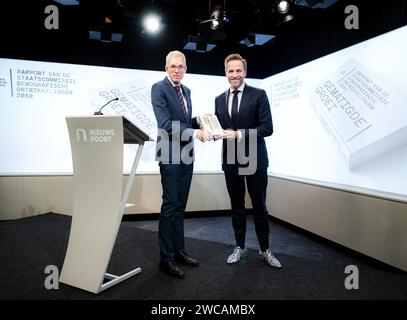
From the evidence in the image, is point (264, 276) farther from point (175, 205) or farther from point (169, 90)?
point (169, 90)

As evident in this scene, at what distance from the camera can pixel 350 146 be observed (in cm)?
352

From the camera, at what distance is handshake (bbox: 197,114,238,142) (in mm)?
2691

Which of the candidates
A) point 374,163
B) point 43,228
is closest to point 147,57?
point 43,228

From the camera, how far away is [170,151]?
105 inches

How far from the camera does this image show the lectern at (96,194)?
227 cm

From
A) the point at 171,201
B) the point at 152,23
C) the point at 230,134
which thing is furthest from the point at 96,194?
the point at 152,23

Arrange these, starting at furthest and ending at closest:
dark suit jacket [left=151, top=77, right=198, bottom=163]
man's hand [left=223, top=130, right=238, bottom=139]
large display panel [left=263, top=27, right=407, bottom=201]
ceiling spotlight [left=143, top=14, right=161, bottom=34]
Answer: ceiling spotlight [left=143, top=14, right=161, bottom=34]
large display panel [left=263, top=27, right=407, bottom=201]
man's hand [left=223, top=130, right=238, bottom=139]
dark suit jacket [left=151, top=77, right=198, bottom=163]

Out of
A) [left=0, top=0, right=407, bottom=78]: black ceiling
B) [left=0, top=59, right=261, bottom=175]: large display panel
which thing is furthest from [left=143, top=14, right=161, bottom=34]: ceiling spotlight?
[left=0, top=59, right=261, bottom=175]: large display panel

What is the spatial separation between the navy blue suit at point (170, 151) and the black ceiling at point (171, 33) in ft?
6.55

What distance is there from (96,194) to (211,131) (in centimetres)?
103

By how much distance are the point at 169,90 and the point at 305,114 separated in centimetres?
226

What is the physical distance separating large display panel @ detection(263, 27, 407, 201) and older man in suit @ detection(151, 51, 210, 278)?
1.74 m

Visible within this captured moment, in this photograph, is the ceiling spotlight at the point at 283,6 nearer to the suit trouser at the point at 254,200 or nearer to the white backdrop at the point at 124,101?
the white backdrop at the point at 124,101

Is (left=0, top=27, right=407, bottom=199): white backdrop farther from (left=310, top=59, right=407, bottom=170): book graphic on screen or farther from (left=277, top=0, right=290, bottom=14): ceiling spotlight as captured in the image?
(left=277, top=0, right=290, bottom=14): ceiling spotlight
